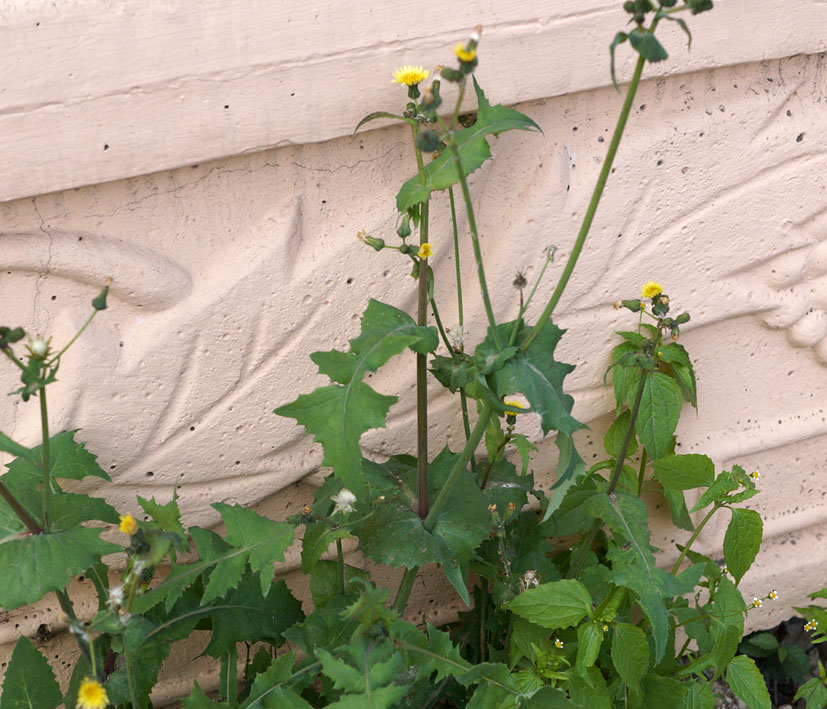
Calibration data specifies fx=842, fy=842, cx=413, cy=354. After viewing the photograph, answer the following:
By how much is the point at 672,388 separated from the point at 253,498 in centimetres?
89

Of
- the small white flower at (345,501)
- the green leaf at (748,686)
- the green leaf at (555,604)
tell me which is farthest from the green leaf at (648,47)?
the green leaf at (748,686)

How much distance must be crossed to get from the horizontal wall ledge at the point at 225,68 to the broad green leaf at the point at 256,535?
0.57 m

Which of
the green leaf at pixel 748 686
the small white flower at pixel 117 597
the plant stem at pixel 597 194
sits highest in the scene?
the plant stem at pixel 597 194

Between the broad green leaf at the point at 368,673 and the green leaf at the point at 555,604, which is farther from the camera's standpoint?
the green leaf at the point at 555,604

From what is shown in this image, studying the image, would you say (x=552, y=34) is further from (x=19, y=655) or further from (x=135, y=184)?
(x=19, y=655)

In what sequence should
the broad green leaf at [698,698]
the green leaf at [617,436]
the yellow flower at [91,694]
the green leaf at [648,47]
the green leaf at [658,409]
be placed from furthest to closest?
the green leaf at [617,436]
the green leaf at [658,409]
the broad green leaf at [698,698]
the yellow flower at [91,694]
the green leaf at [648,47]

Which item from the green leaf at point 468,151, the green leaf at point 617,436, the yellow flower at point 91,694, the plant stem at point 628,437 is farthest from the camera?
the green leaf at point 617,436

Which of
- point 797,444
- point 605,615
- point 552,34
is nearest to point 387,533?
point 605,615

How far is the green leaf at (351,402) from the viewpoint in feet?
3.94

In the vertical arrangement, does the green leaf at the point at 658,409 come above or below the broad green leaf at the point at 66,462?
below

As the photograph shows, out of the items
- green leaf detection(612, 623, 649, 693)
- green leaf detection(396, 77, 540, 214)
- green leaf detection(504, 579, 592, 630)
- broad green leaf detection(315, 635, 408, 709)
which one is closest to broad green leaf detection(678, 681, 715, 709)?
green leaf detection(612, 623, 649, 693)

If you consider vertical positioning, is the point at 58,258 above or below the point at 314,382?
above

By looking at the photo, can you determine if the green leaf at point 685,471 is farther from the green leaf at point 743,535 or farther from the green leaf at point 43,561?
the green leaf at point 43,561

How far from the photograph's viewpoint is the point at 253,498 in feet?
5.73
